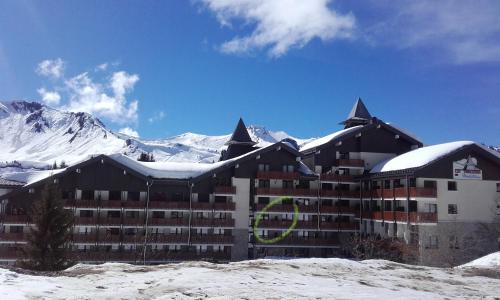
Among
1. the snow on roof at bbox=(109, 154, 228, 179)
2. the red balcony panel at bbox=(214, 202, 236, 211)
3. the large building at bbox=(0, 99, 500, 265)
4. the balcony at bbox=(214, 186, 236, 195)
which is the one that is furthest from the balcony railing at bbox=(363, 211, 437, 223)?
the snow on roof at bbox=(109, 154, 228, 179)

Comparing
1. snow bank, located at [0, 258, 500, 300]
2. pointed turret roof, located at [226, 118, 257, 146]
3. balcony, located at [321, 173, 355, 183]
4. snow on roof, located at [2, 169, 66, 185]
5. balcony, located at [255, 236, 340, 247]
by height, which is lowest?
balcony, located at [255, 236, 340, 247]

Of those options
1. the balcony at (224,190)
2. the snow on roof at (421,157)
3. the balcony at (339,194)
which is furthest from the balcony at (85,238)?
the snow on roof at (421,157)

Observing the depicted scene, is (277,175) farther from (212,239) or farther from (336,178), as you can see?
(212,239)

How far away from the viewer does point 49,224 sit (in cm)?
3366

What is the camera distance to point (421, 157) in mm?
46531

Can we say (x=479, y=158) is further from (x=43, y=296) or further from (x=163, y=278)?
(x=43, y=296)

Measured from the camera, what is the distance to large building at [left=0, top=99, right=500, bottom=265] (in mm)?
44156

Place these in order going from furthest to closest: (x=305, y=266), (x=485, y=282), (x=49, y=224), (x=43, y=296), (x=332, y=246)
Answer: (x=332, y=246)
(x=49, y=224)
(x=305, y=266)
(x=485, y=282)
(x=43, y=296)

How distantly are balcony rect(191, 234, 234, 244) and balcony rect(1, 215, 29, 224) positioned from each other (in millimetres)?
16473

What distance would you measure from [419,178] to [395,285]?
29626 mm

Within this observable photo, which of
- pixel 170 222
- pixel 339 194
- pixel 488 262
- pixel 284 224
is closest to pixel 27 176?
pixel 170 222

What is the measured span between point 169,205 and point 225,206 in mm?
6012

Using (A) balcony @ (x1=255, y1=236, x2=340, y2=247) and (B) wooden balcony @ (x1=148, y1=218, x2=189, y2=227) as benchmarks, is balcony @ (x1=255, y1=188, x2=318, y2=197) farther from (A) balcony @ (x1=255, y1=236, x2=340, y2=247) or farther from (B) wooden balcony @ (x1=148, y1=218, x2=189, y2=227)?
(B) wooden balcony @ (x1=148, y1=218, x2=189, y2=227)

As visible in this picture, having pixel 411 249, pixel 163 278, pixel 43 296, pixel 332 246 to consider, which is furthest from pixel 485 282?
pixel 332 246
